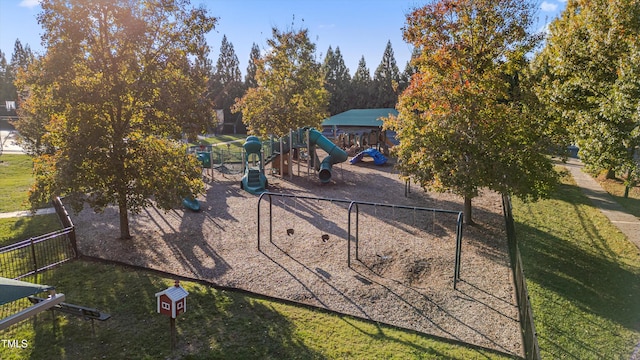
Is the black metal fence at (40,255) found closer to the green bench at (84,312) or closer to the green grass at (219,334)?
the green grass at (219,334)

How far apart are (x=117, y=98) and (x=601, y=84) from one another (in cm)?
1365

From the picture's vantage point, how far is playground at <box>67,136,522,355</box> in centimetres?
824

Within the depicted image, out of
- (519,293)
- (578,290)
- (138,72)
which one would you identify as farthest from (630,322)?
(138,72)

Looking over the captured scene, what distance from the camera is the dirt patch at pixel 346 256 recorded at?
8219 millimetres

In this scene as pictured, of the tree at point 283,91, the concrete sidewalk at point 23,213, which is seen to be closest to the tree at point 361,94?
the tree at point 283,91

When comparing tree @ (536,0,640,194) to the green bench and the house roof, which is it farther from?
the house roof

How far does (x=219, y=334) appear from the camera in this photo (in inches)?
281

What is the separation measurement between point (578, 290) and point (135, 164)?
1182 centimetres

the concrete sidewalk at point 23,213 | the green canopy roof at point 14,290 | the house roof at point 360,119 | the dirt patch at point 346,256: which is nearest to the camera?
the green canopy roof at point 14,290

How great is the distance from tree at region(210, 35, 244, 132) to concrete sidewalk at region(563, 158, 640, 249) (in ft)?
167

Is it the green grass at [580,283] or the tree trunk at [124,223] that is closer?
the green grass at [580,283]

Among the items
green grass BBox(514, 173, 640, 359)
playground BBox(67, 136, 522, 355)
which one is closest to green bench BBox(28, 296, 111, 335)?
playground BBox(67, 136, 522, 355)

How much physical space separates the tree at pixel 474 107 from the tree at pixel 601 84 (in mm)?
1105

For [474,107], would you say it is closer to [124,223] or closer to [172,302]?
[172,302]
